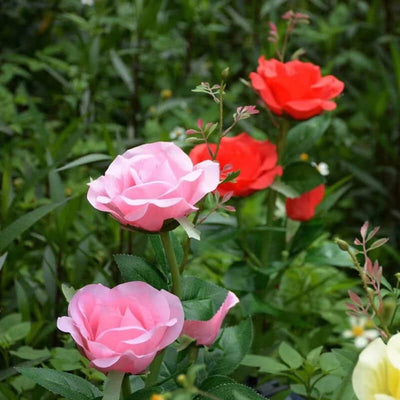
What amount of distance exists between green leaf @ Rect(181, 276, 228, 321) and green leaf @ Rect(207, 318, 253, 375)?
131mm

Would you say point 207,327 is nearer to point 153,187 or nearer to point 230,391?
point 230,391

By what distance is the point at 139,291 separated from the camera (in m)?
0.60

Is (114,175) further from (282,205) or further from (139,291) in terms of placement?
(282,205)

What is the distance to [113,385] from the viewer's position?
595 millimetres

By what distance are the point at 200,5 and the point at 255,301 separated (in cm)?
120

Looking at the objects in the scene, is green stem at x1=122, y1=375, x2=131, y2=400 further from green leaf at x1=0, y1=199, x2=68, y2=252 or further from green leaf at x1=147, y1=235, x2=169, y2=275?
green leaf at x1=0, y1=199, x2=68, y2=252

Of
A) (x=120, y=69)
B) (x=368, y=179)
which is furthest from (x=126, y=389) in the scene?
(x=368, y=179)

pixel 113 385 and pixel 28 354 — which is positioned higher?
pixel 113 385

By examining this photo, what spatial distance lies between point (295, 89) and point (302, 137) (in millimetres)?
109

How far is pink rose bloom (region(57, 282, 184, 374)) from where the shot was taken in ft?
1.88

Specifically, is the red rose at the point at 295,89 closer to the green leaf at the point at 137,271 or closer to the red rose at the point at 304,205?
the red rose at the point at 304,205

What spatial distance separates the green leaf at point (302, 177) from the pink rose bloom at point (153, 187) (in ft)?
1.49

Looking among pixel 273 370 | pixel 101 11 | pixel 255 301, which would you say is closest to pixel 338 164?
pixel 101 11

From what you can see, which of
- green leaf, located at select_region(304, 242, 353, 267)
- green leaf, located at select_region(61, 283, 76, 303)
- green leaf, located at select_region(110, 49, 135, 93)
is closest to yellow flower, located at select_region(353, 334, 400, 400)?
green leaf, located at select_region(61, 283, 76, 303)
